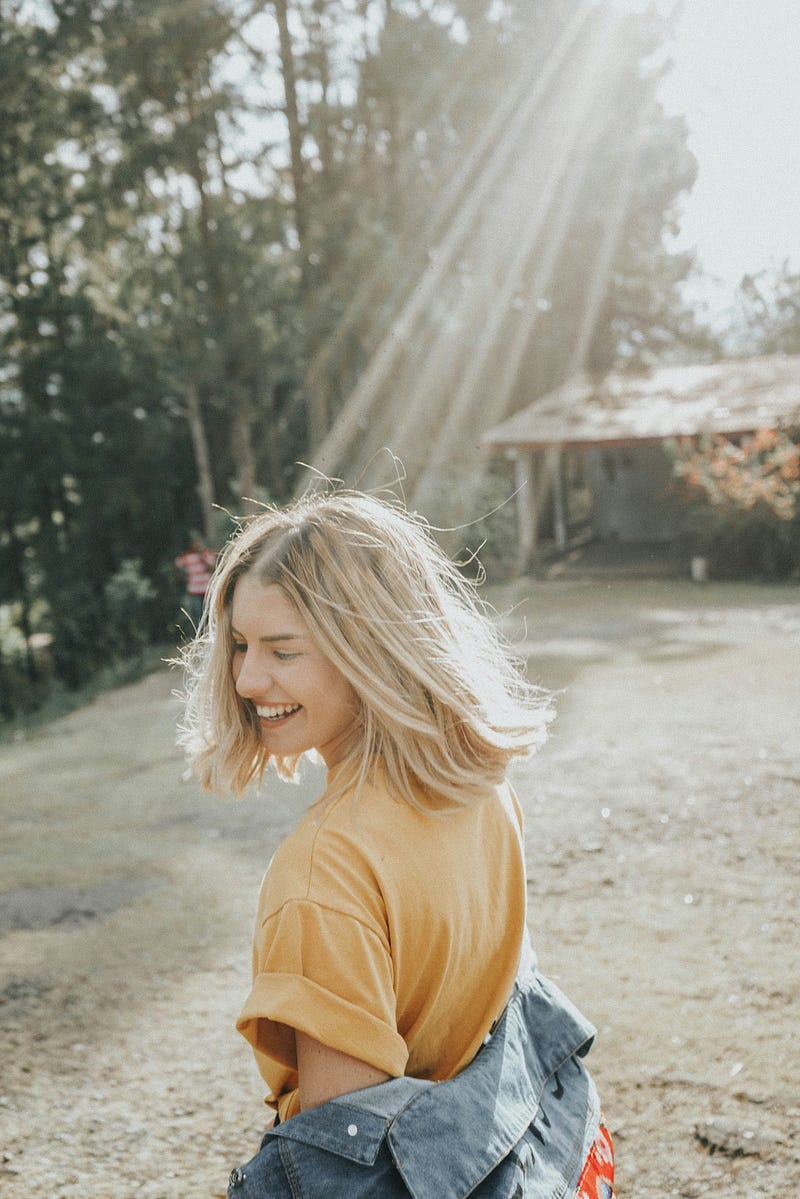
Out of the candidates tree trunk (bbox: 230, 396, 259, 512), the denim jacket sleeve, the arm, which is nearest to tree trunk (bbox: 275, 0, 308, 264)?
tree trunk (bbox: 230, 396, 259, 512)

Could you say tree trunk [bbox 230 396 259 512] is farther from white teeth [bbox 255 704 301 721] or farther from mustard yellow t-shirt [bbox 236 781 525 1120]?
mustard yellow t-shirt [bbox 236 781 525 1120]

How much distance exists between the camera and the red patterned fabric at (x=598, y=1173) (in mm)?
1642

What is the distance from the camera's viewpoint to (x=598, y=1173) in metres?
1.71

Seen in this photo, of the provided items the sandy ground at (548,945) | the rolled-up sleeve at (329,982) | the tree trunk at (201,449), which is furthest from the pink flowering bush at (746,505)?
the rolled-up sleeve at (329,982)

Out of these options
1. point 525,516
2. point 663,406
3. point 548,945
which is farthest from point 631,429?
point 548,945

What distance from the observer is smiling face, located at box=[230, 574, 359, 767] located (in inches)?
65.5

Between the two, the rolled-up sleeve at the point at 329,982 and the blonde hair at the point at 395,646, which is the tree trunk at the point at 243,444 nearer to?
the blonde hair at the point at 395,646

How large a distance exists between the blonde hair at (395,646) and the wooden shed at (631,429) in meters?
17.8

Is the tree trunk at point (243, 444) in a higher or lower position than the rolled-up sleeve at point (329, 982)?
lower

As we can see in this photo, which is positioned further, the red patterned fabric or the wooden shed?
the wooden shed

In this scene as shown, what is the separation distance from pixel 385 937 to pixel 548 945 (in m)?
2.78

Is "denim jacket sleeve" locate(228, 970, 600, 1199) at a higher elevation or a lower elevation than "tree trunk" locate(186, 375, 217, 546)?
higher

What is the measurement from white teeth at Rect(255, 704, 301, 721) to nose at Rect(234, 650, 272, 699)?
39 mm

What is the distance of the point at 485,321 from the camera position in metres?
23.3
